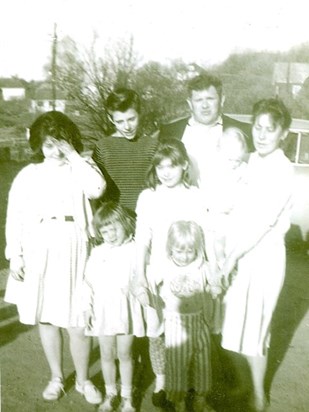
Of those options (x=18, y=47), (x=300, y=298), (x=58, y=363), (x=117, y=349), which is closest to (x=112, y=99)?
(x=18, y=47)

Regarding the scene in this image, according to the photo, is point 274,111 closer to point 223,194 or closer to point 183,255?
point 223,194

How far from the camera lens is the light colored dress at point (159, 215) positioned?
188cm

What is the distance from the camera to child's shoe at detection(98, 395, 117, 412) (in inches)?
78.8

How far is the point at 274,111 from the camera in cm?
183

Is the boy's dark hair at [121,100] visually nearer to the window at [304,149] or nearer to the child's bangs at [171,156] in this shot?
the child's bangs at [171,156]

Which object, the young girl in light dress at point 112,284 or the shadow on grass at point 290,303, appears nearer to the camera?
the young girl in light dress at point 112,284

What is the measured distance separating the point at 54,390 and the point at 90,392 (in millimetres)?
168

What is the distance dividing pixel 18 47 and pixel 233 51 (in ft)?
4.12

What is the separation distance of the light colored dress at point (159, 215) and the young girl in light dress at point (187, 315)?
0.04 m

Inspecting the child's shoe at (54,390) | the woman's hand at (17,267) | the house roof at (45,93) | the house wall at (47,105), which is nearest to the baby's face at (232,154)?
the woman's hand at (17,267)

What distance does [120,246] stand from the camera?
6.34 feet

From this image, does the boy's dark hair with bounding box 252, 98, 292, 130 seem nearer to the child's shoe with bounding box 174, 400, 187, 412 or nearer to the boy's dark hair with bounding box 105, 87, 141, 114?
the boy's dark hair with bounding box 105, 87, 141, 114

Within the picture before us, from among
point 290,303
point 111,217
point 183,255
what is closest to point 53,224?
point 111,217

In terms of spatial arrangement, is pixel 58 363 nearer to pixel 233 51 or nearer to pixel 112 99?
pixel 112 99
